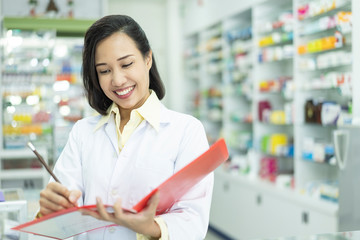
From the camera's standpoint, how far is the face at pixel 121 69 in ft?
4.87

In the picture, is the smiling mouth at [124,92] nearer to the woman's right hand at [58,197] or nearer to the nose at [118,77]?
the nose at [118,77]

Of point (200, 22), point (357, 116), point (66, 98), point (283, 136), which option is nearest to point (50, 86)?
point (66, 98)

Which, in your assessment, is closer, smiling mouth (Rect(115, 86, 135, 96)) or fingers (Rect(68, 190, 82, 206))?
fingers (Rect(68, 190, 82, 206))

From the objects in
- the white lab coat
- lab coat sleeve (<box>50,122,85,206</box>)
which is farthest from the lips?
lab coat sleeve (<box>50,122,85,206</box>)

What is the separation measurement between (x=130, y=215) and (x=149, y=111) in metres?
0.48

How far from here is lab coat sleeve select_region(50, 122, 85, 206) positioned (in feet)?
5.12

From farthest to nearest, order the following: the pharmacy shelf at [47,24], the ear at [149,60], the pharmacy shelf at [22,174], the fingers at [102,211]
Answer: the pharmacy shelf at [47,24]
the pharmacy shelf at [22,174]
the ear at [149,60]
the fingers at [102,211]

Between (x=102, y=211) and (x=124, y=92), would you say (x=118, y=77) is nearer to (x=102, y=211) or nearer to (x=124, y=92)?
(x=124, y=92)

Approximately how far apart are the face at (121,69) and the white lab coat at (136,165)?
0.11m

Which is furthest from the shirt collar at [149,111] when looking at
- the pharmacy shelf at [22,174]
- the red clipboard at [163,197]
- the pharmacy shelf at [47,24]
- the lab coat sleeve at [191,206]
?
the pharmacy shelf at [47,24]

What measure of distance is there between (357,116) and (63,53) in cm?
429

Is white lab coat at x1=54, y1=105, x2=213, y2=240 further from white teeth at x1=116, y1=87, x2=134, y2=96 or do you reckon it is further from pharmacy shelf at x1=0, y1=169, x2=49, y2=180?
pharmacy shelf at x1=0, y1=169, x2=49, y2=180

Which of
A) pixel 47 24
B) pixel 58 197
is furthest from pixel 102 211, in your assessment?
pixel 47 24

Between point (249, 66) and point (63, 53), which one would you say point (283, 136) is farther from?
point (63, 53)
